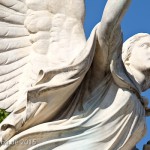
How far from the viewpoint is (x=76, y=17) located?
8.05 metres

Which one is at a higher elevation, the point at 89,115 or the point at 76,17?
the point at 76,17

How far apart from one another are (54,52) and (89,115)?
34.2 inches

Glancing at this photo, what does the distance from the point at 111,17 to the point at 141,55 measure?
28.6 inches

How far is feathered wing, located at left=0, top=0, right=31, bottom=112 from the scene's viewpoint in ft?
25.6

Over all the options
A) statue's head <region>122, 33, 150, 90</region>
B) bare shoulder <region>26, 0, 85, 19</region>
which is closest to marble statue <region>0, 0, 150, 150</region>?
statue's head <region>122, 33, 150, 90</region>

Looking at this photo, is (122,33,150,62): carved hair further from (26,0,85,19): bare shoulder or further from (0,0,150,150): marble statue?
(26,0,85,19): bare shoulder

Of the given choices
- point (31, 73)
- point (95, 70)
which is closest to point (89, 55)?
point (95, 70)

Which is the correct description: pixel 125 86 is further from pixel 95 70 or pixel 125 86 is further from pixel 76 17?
pixel 76 17

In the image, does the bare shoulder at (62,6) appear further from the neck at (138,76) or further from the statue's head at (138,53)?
the neck at (138,76)

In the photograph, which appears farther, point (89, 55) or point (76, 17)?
point (76, 17)

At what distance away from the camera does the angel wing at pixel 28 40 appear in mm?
7809

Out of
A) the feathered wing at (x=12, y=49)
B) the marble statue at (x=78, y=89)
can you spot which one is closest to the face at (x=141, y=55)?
the marble statue at (x=78, y=89)

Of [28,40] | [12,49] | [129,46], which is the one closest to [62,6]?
[28,40]

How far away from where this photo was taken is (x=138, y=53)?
7773 millimetres
